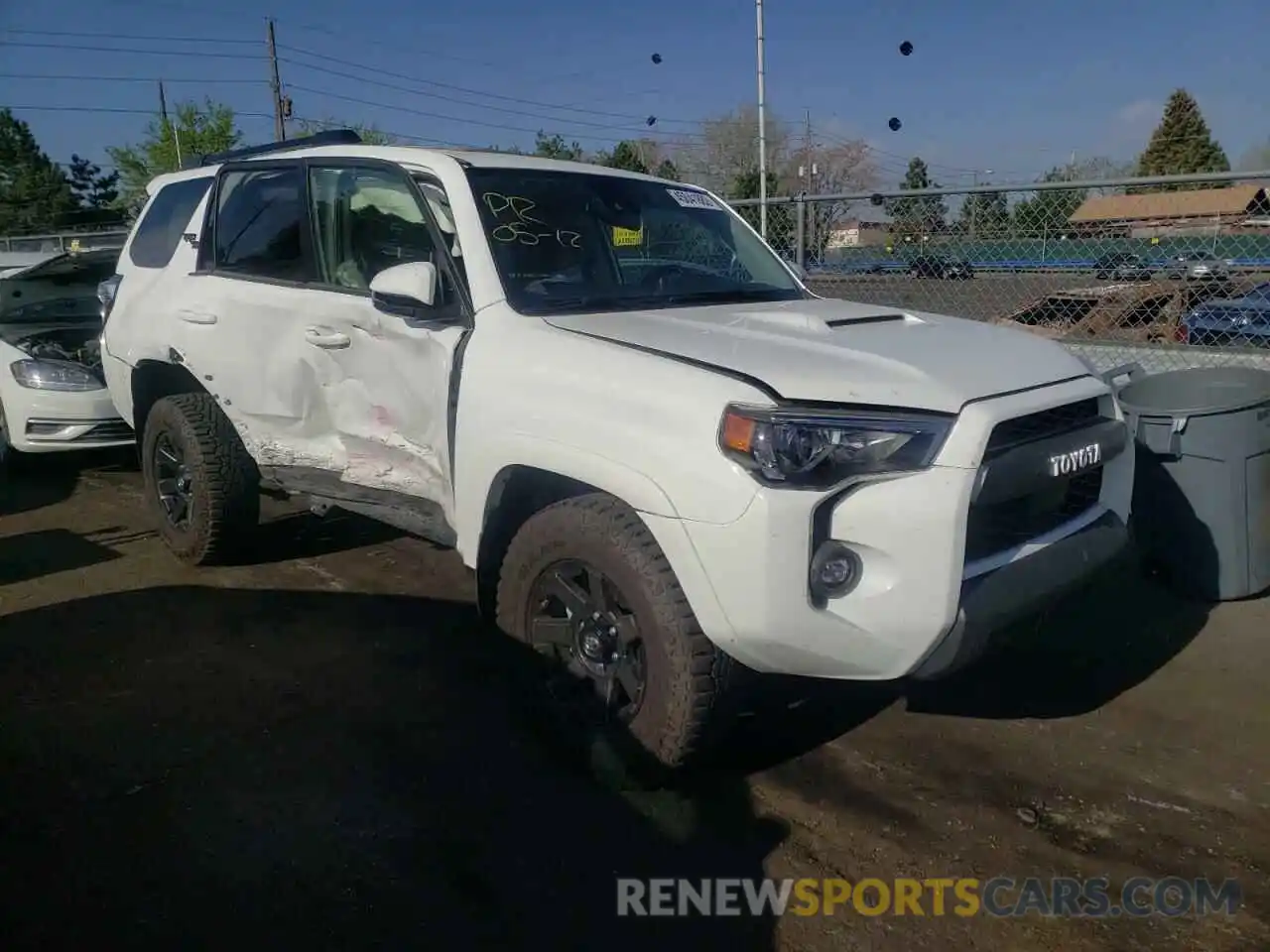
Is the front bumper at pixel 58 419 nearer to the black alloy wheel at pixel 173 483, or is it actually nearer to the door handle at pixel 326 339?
the black alloy wheel at pixel 173 483

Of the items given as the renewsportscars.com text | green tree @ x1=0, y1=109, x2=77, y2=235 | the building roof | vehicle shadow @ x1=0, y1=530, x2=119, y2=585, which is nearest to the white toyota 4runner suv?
the renewsportscars.com text

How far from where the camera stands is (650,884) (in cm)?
271

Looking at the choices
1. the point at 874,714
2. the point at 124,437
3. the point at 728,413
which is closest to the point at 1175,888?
the point at 874,714

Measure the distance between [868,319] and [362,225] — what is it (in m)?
2.09

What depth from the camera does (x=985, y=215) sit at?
6887mm

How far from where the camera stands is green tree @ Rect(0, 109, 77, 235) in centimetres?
5566

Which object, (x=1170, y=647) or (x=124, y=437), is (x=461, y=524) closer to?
(x=1170, y=647)

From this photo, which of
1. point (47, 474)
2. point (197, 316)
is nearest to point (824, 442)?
point (197, 316)

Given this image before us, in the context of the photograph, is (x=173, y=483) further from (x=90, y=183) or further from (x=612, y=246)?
(x=90, y=183)

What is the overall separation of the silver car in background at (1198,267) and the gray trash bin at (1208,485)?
1.60m

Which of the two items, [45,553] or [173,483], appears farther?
[45,553]

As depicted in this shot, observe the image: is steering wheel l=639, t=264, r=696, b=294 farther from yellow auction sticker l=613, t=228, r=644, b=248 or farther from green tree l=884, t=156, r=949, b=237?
green tree l=884, t=156, r=949, b=237

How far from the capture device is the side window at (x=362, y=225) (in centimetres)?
397

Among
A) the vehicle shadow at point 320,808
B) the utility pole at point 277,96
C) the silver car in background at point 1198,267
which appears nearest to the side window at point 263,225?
the vehicle shadow at point 320,808
